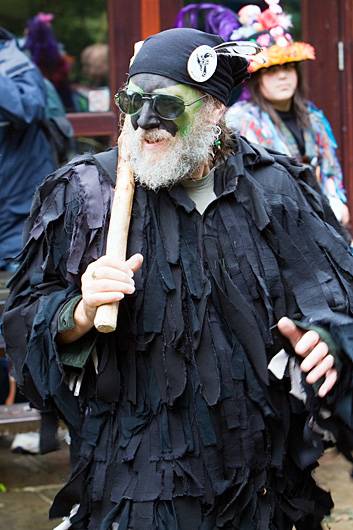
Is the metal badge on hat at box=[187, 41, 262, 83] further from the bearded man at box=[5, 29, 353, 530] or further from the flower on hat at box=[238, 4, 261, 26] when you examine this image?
the flower on hat at box=[238, 4, 261, 26]

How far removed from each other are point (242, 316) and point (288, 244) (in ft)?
0.83

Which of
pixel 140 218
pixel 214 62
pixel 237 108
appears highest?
pixel 214 62

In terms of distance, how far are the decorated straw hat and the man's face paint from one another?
8.75 feet

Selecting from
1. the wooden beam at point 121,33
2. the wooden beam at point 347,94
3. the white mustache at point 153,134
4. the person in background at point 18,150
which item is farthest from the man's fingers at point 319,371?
the wooden beam at point 347,94

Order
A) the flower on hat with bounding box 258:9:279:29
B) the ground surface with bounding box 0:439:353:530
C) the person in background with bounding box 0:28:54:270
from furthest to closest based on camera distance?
the flower on hat with bounding box 258:9:279:29 → the person in background with bounding box 0:28:54:270 → the ground surface with bounding box 0:439:353:530

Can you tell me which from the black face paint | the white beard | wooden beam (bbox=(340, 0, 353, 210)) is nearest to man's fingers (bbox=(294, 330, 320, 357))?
the white beard

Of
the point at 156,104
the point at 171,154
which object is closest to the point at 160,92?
the point at 156,104

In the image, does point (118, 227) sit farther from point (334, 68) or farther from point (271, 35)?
point (334, 68)

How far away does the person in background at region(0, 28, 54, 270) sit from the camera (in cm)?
529

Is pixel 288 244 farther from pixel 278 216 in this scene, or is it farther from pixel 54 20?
pixel 54 20

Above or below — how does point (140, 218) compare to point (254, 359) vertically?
above

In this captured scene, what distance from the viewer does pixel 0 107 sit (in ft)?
17.0

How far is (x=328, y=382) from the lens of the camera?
2732 mm

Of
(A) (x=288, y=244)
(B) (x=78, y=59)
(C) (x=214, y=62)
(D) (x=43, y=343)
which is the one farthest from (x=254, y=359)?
(B) (x=78, y=59)
